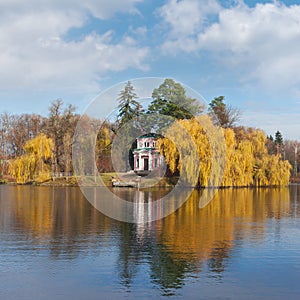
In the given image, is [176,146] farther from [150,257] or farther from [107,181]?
[150,257]

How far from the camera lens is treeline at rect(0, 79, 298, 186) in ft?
150

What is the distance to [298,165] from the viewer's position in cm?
8225

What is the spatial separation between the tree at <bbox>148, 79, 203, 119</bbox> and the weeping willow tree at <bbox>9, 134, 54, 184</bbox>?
15.3 meters

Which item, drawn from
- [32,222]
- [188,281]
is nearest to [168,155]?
[32,222]

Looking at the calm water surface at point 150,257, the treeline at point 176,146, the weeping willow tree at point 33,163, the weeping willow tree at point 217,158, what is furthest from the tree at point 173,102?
the calm water surface at point 150,257

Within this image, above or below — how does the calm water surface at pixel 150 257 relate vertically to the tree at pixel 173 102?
below

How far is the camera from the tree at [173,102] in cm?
5762

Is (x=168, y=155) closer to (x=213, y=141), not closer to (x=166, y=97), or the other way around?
(x=213, y=141)

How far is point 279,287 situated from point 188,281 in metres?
2.15

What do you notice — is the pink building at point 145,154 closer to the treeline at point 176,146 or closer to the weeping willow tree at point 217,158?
the treeline at point 176,146

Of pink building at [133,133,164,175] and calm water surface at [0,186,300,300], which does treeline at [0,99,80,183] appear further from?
calm water surface at [0,186,300,300]

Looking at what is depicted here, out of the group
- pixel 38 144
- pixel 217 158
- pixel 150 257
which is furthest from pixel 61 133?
pixel 150 257

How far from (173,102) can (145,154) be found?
769 cm

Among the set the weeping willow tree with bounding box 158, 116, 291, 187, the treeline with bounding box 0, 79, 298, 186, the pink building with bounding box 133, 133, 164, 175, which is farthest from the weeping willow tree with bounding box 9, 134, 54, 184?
the weeping willow tree with bounding box 158, 116, 291, 187
